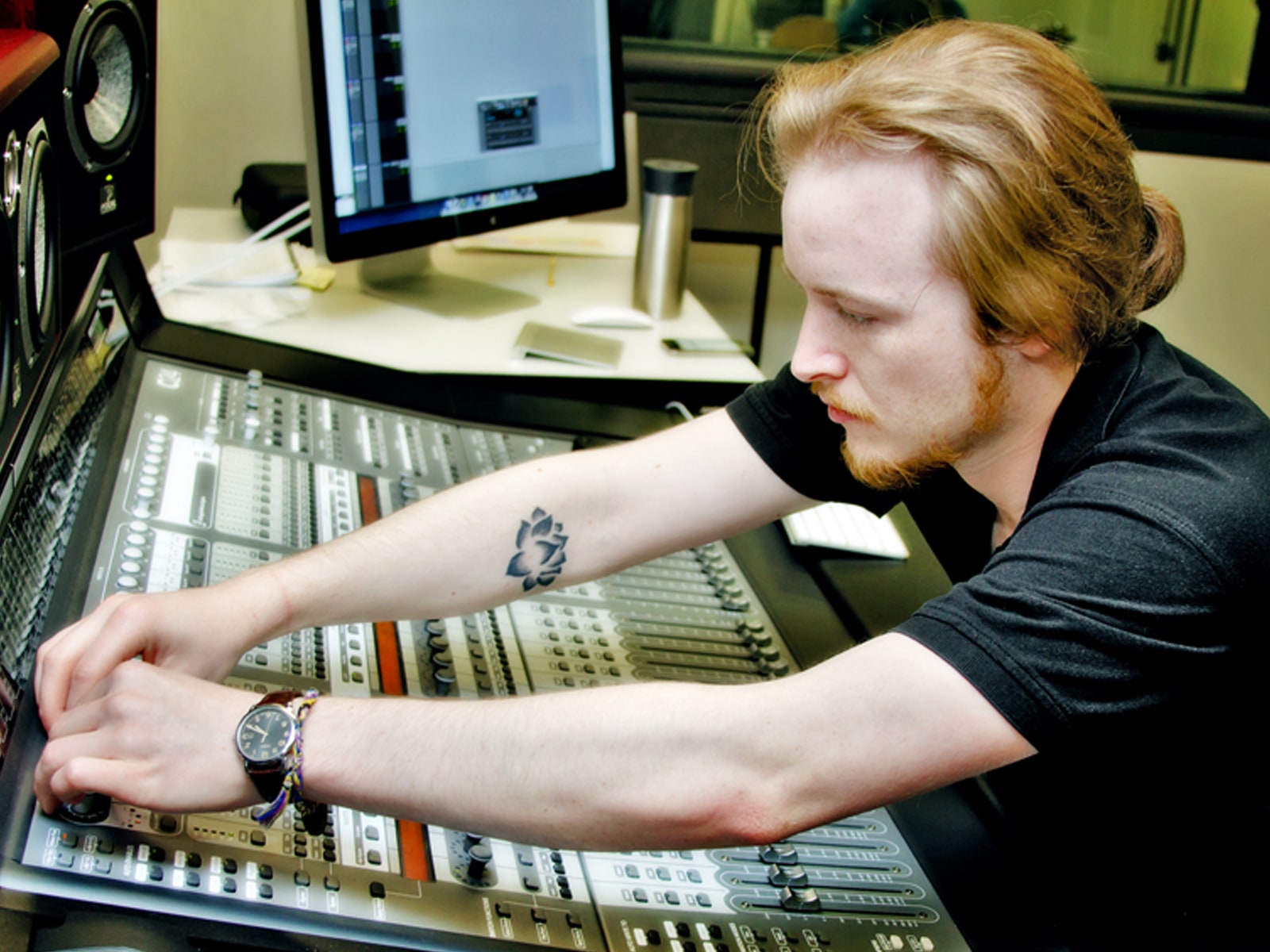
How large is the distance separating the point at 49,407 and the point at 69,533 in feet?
0.31

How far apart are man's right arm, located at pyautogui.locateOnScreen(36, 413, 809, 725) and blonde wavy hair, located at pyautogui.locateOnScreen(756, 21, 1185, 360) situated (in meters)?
0.30

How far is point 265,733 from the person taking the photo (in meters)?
0.69

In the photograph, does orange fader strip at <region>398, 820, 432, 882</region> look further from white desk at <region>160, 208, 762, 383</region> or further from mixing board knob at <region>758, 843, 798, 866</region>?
white desk at <region>160, 208, 762, 383</region>

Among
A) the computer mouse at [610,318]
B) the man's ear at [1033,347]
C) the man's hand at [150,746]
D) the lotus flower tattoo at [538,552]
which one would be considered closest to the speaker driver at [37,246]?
the man's hand at [150,746]

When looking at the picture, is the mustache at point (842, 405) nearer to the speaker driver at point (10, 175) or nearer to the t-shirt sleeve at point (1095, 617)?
the t-shirt sleeve at point (1095, 617)

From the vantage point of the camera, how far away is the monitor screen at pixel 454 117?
1.49 m

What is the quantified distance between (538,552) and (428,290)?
837mm

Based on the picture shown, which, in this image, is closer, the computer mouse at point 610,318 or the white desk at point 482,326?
the white desk at point 482,326

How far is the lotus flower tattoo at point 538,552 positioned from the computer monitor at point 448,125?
661 mm

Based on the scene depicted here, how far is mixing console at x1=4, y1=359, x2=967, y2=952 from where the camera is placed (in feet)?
2.14

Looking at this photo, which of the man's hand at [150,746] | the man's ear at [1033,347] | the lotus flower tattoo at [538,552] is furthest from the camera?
the lotus flower tattoo at [538,552]

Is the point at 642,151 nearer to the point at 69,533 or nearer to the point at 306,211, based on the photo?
the point at 306,211

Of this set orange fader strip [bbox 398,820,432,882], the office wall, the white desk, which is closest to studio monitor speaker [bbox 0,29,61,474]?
orange fader strip [bbox 398,820,432,882]

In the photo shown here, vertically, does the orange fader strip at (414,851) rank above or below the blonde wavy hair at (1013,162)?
below
